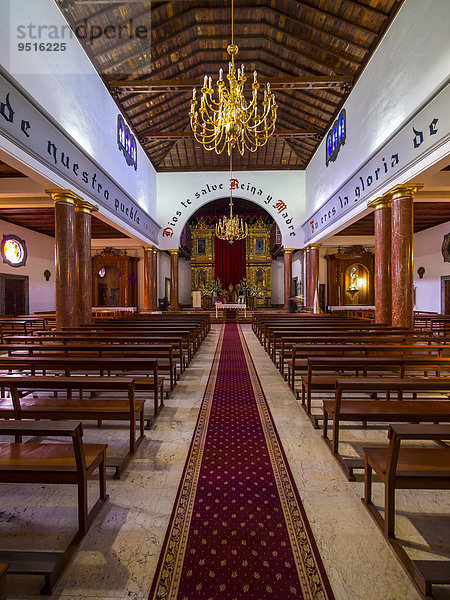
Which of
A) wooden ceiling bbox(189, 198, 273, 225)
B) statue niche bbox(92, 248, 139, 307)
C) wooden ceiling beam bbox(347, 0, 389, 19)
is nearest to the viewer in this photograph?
wooden ceiling beam bbox(347, 0, 389, 19)

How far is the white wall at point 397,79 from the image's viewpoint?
17.9 ft

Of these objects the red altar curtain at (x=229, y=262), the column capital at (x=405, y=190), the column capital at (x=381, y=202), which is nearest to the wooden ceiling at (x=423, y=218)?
the column capital at (x=381, y=202)

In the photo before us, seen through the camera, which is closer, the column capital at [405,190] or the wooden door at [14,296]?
the column capital at [405,190]

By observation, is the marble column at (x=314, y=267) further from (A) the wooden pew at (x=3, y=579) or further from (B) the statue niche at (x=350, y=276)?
(A) the wooden pew at (x=3, y=579)

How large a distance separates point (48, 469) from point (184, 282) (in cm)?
2192

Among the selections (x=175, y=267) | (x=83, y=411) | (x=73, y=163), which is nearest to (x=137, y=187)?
(x=175, y=267)

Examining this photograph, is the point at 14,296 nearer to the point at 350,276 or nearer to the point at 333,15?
the point at 333,15

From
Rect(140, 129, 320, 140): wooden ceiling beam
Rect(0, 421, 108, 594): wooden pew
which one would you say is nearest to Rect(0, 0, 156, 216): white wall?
Rect(140, 129, 320, 140): wooden ceiling beam

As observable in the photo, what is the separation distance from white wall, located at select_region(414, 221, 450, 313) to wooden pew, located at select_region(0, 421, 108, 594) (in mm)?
13165

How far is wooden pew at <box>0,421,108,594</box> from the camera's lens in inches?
58.6

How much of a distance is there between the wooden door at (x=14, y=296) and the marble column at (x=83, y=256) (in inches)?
169

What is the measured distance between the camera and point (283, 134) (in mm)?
12500

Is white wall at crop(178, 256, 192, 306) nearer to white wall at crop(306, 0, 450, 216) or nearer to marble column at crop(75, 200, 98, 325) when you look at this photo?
white wall at crop(306, 0, 450, 216)

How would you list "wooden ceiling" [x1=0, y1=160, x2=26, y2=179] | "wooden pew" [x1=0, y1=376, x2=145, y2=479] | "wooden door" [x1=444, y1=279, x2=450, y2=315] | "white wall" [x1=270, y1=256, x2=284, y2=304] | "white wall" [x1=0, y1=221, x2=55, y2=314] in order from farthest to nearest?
"white wall" [x1=270, y1=256, x2=284, y2=304] < "wooden door" [x1=444, y1=279, x2=450, y2=315] < "white wall" [x1=0, y1=221, x2=55, y2=314] < "wooden ceiling" [x1=0, y1=160, x2=26, y2=179] < "wooden pew" [x1=0, y1=376, x2=145, y2=479]
